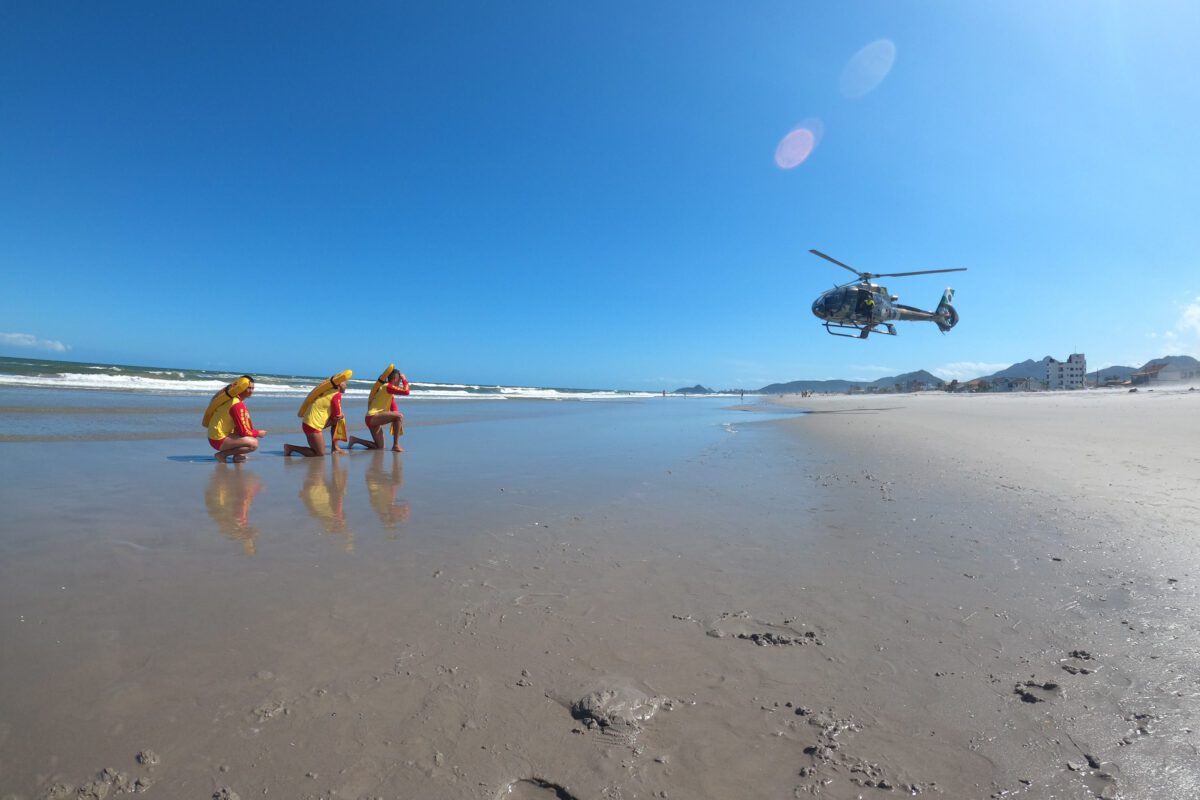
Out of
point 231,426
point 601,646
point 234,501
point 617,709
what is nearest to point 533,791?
point 617,709

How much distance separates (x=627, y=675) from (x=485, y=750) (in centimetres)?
72

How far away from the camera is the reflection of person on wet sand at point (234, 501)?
4.49m

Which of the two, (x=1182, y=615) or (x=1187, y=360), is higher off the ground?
(x=1187, y=360)

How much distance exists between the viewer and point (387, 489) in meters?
6.51

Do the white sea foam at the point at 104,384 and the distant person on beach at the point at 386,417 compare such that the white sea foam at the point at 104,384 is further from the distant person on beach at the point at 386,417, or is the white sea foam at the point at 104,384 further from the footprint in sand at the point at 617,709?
the footprint in sand at the point at 617,709

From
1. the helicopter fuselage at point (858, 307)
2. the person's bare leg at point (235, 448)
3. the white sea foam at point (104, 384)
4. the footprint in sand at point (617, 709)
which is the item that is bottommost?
the footprint in sand at point (617, 709)

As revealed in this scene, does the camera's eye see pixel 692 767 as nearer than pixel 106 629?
Yes

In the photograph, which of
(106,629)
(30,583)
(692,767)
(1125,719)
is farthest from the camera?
(30,583)

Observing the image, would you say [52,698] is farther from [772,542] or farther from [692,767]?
[772,542]

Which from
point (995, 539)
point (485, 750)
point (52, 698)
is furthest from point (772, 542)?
point (52, 698)

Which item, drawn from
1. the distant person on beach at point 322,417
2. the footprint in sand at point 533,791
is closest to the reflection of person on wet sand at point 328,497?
the distant person on beach at point 322,417

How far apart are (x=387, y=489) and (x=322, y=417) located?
408cm

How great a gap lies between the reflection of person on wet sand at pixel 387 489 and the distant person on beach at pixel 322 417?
0.97 metres

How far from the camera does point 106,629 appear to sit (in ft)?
8.95
